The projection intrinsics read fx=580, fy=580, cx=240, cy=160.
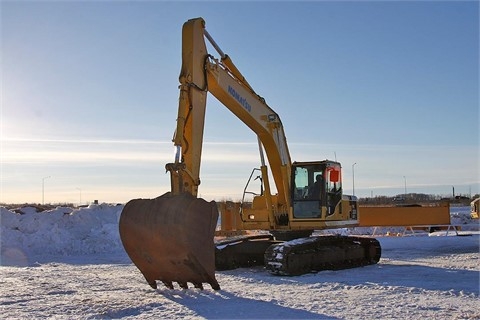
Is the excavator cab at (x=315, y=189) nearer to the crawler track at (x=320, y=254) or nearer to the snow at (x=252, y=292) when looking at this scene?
the crawler track at (x=320, y=254)

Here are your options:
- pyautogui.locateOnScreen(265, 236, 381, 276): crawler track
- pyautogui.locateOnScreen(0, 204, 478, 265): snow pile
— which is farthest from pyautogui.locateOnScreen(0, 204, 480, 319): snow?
pyautogui.locateOnScreen(0, 204, 478, 265): snow pile

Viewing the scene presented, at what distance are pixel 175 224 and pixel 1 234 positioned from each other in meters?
14.5

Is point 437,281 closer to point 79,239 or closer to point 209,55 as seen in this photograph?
point 209,55

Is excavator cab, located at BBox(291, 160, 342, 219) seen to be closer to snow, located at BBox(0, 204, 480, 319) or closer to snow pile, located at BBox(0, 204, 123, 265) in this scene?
snow, located at BBox(0, 204, 480, 319)

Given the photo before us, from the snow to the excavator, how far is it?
1.58 ft

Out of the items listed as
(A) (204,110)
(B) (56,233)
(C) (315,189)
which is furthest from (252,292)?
(B) (56,233)

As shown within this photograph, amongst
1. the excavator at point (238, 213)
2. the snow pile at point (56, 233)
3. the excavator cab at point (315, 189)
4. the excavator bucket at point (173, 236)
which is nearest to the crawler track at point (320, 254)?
the excavator at point (238, 213)

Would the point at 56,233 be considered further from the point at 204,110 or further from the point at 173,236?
the point at 173,236

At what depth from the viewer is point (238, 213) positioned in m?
16.5

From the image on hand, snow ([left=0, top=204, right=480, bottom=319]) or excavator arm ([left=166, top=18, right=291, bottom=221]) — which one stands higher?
excavator arm ([left=166, top=18, right=291, bottom=221])

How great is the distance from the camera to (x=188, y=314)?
833 cm

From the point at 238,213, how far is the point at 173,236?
7006 mm

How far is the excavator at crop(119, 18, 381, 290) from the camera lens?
383 inches

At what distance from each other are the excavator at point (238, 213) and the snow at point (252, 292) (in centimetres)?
48
